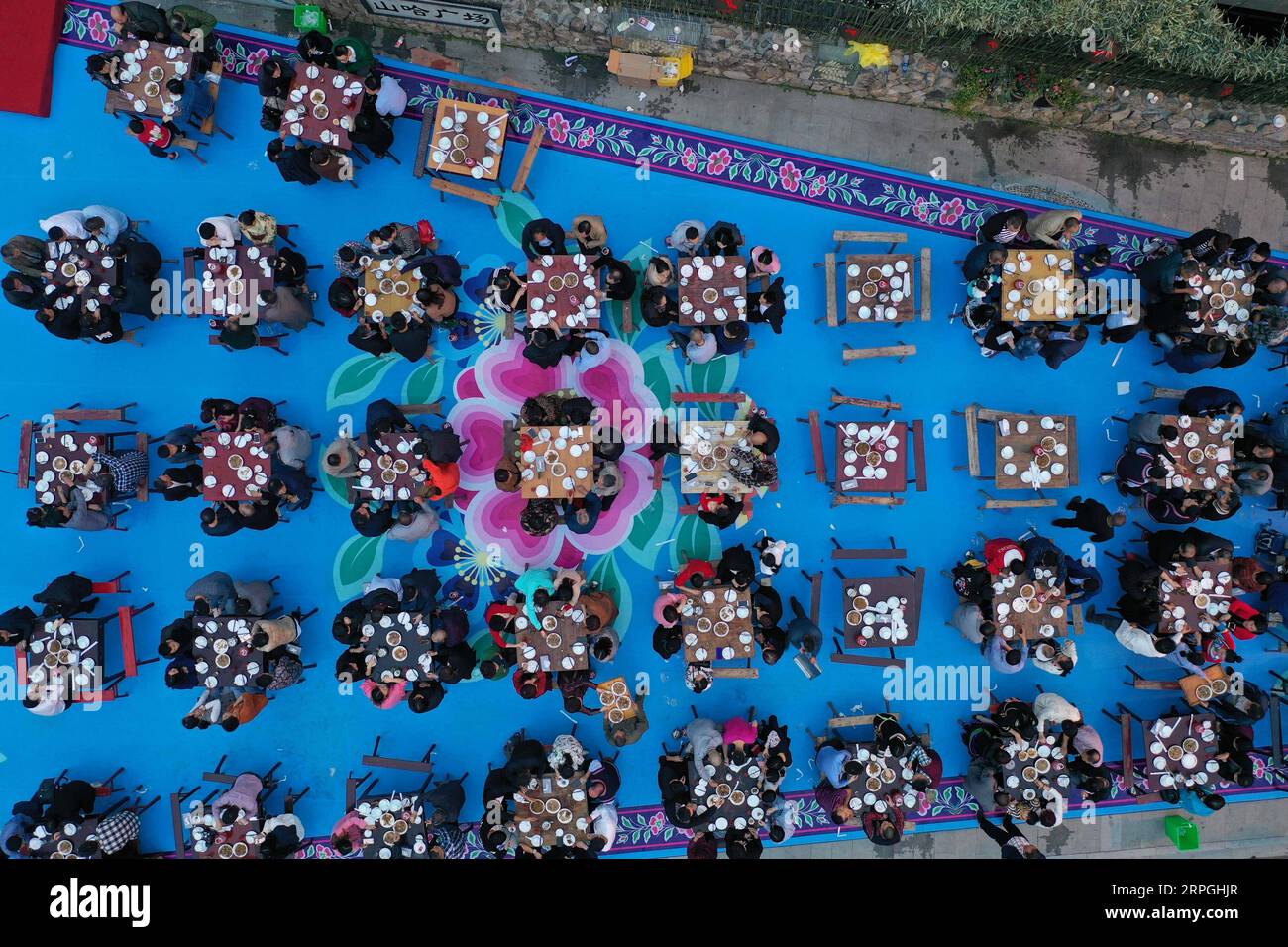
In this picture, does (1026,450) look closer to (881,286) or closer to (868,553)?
(868,553)

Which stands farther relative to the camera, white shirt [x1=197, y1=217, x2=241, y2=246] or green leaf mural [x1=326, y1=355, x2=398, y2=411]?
green leaf mural [x1=326, y1=355, x2=398, y2=411]

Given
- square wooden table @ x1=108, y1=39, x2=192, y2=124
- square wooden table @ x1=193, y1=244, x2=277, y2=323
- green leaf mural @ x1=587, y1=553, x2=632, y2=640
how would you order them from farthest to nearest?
green leaf mural @ x1=587, y1=553, x2=632, y2=640
square wooden table @ x1=108, y1=39, x2=192, y2=124
square wooden table @ x1=193, y1=244, x2=277, y2=323

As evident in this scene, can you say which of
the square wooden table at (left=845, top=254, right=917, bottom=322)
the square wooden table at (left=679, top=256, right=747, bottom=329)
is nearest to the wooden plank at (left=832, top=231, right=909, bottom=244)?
the square wooden table at (left=845, top=254, right=917, bottom=322)

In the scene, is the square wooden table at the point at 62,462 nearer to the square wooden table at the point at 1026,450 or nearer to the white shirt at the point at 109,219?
the white shirt at the point at 109,219

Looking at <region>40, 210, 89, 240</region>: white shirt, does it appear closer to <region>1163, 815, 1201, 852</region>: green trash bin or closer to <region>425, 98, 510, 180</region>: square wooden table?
<region>425, 98, 510, 180</region>: square wooden table

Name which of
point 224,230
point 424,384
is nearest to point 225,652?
point 424,384

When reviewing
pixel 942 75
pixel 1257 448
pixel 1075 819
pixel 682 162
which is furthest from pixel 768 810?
pixel 942 75

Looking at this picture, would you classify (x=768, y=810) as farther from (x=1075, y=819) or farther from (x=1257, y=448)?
(x=1257, y=448)
